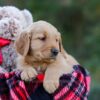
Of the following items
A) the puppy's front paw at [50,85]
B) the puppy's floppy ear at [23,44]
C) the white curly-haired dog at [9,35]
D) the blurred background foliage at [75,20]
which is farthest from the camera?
the blurred background foliage at [75,20]

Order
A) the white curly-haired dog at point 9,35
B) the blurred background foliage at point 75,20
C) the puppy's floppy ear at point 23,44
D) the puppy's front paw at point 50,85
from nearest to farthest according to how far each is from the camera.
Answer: the puppy's front paw at point 50,85 → the puppy's floppy ear at point 23,44 → the white curly-haired dog at point 9,35 → the blurred background foliage at point 75,20

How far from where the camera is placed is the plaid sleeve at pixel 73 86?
18.2 feet

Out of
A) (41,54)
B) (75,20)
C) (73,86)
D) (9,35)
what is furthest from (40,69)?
(75,20)

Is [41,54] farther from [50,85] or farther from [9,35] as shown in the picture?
[9,35]

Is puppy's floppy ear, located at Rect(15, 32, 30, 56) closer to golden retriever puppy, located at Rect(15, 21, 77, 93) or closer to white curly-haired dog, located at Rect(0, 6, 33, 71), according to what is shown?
golden retriever puppy, located at Rect(15, 21, 77, 93)

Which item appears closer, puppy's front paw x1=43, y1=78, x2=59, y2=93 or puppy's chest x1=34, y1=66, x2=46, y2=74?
puppy's front paw x1=43, y1=78, x2=59, y2=93

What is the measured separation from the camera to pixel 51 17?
70.7ft

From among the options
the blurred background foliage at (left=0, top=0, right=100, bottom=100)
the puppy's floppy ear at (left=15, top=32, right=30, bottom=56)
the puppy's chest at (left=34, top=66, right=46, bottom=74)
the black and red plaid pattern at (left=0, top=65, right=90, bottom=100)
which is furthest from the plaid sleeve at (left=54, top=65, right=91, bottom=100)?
the blurred background foliage at (left=0, top=0, right=100, bottom=100)

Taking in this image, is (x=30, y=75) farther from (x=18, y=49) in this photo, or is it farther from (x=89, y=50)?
(x=89, y=50)

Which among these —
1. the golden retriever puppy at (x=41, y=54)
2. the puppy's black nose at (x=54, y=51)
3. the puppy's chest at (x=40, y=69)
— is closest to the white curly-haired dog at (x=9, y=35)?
the golden retriever puppy at (x=41, y=54)

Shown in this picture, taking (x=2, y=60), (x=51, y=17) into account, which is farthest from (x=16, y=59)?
(x=51, y=17)

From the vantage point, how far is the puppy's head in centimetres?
555

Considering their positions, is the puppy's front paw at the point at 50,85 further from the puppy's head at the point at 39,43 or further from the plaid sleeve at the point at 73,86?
the puppy's head at the point at 39,43

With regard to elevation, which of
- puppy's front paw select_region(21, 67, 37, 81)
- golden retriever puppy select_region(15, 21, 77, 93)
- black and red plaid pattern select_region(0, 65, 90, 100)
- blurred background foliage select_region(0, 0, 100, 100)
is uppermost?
golden retriever puppy select_region(15, 21, 77, 93)
